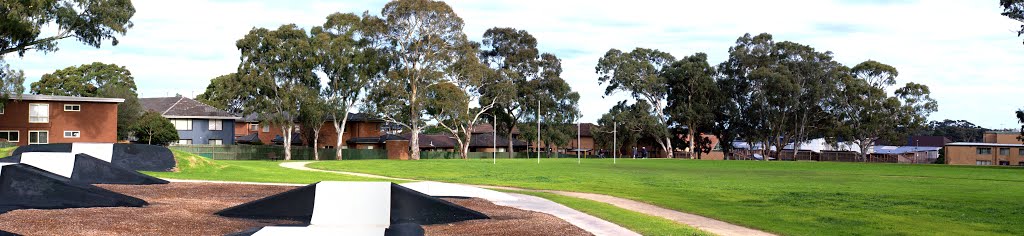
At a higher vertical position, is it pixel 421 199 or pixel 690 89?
pixel 690 89

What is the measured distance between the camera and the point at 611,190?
82.8 feet

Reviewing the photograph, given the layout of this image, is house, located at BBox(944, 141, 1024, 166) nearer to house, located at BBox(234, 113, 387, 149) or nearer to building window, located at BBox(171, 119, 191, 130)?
house, located at BBox(234, 113, 387, 149)

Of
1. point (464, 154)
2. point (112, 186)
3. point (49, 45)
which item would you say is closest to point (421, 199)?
point (112, 186)

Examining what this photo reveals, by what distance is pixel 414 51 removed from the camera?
71500mm

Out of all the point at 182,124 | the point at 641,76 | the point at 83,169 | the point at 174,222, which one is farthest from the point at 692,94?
the point at 174,222

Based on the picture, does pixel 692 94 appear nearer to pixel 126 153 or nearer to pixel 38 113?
pixel 38 113

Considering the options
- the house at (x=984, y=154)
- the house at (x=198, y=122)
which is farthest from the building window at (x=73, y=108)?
the house at (x=984, y=154)

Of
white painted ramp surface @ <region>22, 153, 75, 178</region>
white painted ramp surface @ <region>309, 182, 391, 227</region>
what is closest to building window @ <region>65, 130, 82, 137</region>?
white painted ramp surface @ <region>22, 153, 75, 178</region>

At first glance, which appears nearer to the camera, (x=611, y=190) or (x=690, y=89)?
(x=611, y=190)

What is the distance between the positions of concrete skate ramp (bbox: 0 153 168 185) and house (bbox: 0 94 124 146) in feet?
133

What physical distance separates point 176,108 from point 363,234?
248 feet

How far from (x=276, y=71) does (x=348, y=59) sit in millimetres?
5608

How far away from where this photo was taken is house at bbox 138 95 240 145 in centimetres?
7919

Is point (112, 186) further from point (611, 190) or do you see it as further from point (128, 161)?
point (611, 190)
